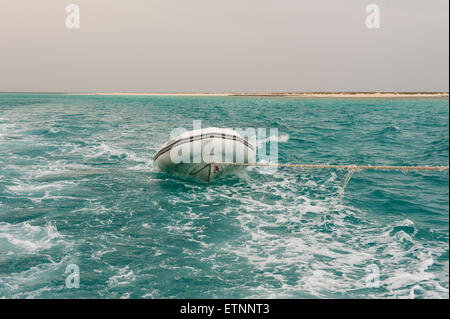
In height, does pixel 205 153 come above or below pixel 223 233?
above

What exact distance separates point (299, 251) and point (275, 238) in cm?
86

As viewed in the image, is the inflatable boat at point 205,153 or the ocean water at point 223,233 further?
the inflatable boat at point 205,153

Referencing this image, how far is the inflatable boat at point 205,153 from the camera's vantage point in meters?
12.3

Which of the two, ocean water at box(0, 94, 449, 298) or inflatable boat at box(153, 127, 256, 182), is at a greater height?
inflatable boat at box(153, 127, 256, 182)

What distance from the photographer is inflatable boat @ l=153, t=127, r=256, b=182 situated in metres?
12.3

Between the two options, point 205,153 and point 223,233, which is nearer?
point 223,233

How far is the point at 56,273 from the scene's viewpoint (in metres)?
6.41

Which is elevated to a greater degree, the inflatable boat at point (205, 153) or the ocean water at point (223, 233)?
the inflatable boat at point (205, 153)

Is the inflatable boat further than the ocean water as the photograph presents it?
Yes

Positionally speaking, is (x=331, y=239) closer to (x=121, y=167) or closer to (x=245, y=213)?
(x=245, y=213)

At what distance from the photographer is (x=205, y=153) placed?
40.3 ft
